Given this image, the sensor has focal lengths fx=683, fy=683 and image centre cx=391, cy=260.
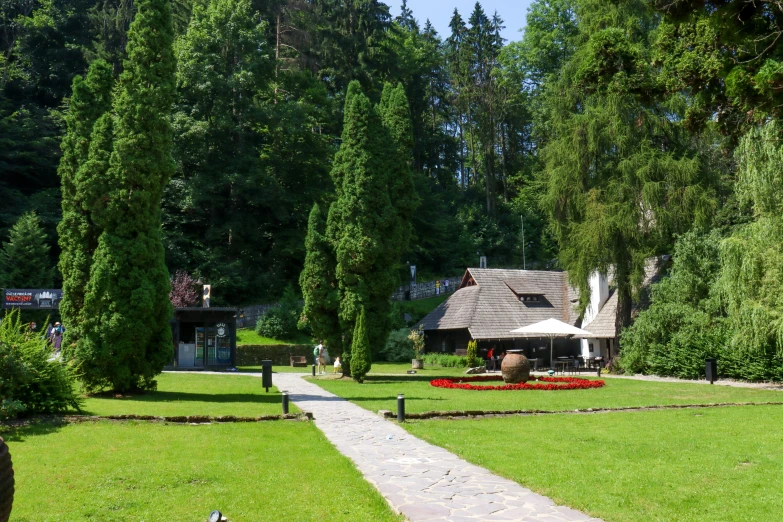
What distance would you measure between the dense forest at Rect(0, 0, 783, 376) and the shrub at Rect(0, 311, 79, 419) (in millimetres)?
6296

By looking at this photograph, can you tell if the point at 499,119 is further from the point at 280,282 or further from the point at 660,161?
the point at 660,161

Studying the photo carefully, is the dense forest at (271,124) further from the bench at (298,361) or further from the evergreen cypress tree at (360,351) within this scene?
the evergreen cypress tree at (360,351)

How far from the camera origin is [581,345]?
42031mm

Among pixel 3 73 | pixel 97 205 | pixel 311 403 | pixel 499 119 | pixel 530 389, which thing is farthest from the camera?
pixel 499 119

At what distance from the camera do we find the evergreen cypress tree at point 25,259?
137 ft

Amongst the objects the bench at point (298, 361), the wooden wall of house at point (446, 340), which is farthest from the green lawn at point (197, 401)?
the wooden wall of house at point (446, 340)

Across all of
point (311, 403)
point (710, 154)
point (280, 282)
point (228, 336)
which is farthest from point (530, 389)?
point (280, 282)

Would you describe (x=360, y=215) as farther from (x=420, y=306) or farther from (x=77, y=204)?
(x=420, y=306)

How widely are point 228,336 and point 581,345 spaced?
21.2 meters

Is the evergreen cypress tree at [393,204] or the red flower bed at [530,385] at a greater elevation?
the evergreen cypress tree at [393,204]

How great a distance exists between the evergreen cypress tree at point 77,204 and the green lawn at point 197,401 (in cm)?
302

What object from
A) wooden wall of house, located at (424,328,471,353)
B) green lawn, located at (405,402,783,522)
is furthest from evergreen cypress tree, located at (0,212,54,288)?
green lawn, located at (405,402,783,522)

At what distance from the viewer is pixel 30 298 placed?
37281mm

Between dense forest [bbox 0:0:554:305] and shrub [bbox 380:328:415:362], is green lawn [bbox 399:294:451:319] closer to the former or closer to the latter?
dense forest [bbox 0:0:554:305]
